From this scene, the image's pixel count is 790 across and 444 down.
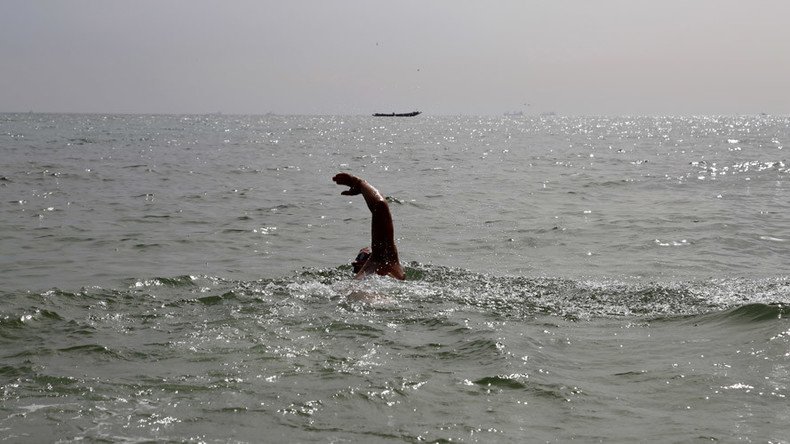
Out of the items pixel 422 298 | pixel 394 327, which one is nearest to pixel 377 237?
pixel 422 298

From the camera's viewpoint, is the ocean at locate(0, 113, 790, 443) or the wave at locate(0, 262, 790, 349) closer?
the ocean at locate(0, 113, 790, 443)

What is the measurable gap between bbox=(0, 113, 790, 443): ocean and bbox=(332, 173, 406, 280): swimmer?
27cm

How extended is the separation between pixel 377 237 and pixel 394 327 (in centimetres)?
172

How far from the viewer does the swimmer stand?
8328 millimetres

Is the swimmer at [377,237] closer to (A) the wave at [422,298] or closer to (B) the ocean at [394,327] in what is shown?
(A) the wave at [422,298]

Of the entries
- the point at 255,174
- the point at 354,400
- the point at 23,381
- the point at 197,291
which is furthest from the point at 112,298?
the point at 255,174

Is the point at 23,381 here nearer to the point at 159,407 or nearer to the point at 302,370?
the point at 159,407

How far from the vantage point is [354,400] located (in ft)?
16.4

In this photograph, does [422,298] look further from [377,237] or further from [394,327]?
[394,327]

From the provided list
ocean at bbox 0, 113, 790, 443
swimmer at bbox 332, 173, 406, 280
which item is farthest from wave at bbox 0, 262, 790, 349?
swimmer at bbox 332, 173, 406, 280

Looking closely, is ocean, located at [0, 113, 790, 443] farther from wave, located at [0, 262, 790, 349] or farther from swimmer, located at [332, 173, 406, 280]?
swimmer, located at [332, 173, 406, 280]

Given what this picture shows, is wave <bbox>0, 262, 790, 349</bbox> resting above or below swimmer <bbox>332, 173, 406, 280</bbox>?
below

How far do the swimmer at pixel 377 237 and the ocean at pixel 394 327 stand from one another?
0.27m

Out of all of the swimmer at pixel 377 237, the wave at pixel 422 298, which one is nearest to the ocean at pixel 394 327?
the wave at pixel 422 298
